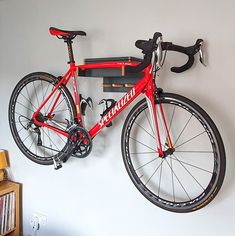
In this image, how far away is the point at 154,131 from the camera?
171 cm

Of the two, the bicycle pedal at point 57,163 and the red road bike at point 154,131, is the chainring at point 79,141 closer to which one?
the red road bike at point 154,131

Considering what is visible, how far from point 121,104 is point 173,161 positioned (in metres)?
0.47

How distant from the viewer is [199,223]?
5.34 ft

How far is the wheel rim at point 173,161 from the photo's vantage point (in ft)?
5.20

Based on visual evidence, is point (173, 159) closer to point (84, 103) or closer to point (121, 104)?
point (121, 104)

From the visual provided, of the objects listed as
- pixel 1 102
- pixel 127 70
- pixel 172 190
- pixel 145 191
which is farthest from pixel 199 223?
pixel 1 102

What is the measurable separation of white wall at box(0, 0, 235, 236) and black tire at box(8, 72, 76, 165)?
0.13 metres

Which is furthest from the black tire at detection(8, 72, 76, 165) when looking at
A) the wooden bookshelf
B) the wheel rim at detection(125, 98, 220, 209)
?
the wheel rim at detection(125, 98, 220, 209)

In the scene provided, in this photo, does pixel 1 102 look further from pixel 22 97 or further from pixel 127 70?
pixel 127 70

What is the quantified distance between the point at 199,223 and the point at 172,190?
0.78 ft

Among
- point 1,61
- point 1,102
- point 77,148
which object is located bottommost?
point 77,148

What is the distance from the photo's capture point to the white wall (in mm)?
Answer: 1510

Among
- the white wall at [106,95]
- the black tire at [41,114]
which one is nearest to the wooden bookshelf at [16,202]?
the white wall at [106,95]

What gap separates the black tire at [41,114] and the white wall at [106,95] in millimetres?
134
